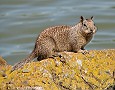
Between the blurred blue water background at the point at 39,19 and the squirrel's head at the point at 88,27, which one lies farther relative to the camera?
the blurred blue water background at the point at 39,19

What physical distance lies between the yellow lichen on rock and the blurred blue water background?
5.30 meters

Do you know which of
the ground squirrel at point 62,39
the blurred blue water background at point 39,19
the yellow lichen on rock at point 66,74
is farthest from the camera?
the blurred blue water background at point 39,19

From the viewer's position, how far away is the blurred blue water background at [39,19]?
15084 mm

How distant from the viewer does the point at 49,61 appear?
28.3ft

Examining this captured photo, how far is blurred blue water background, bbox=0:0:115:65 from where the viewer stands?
49.5 feet

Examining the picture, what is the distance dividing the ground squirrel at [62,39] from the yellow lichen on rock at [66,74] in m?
0.39

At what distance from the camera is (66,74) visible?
852 cm

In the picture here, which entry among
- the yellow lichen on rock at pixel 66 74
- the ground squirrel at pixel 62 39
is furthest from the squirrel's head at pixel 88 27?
the yellow lichen on rock at pixel 66 74

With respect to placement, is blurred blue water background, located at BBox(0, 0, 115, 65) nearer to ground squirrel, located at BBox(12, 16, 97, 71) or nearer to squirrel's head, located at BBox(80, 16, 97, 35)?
ground squirrel, located at BBox(12, 16, 97, 71)

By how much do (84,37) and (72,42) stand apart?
0.77 ft

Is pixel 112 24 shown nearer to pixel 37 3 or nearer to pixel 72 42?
pixel 37 3

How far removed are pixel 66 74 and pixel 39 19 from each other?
30.1 feet

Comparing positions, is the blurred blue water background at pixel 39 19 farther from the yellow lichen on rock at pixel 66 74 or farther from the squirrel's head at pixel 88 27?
the yellow lichen on rock at pixel 66 74

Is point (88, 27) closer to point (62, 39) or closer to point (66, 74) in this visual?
point (62, 39)
